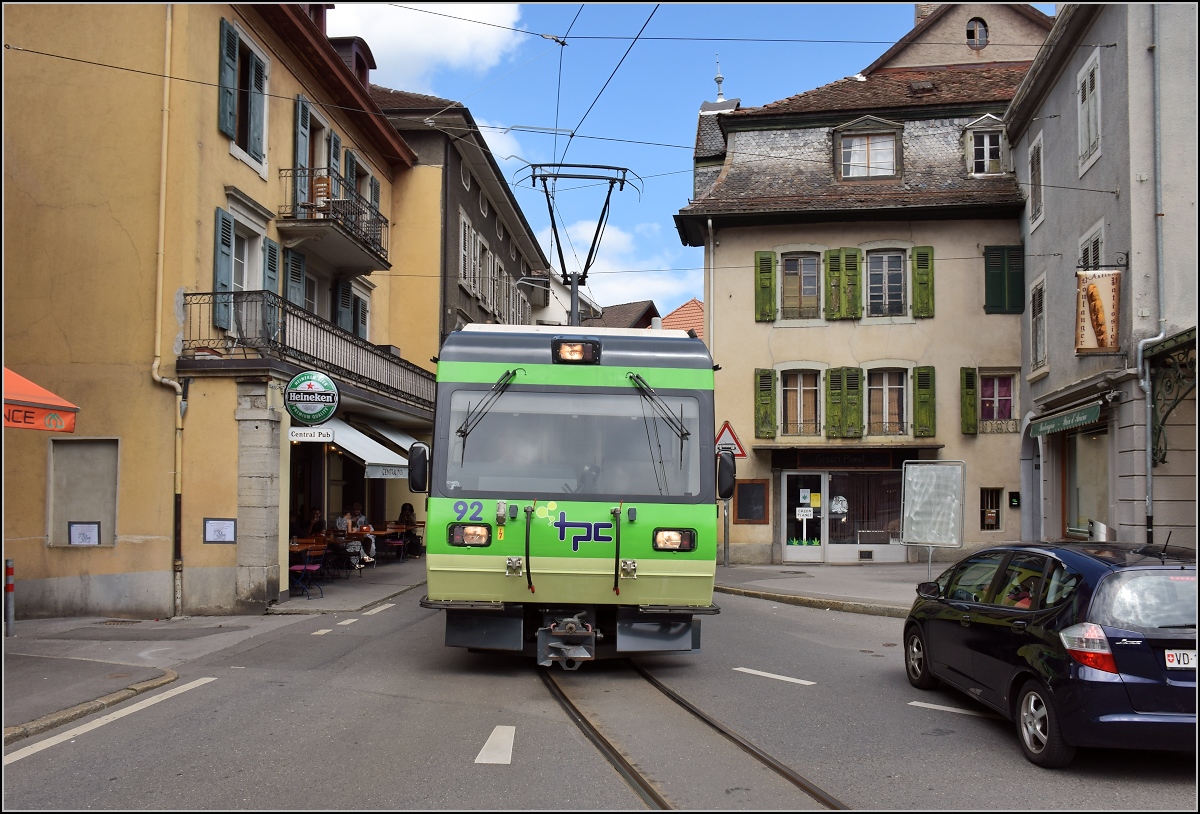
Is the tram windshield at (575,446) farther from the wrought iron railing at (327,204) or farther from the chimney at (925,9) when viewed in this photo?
the chimney at (925,9)

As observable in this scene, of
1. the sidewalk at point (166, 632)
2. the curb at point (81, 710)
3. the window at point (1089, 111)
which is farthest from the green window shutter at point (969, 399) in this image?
the curb at point (81, 710)

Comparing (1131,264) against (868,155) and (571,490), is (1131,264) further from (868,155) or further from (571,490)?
Answer: (868,155)

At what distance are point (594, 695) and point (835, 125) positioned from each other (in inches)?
848

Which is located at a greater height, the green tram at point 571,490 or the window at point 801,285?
the window at point 801,285

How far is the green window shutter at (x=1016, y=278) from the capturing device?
83.0ft

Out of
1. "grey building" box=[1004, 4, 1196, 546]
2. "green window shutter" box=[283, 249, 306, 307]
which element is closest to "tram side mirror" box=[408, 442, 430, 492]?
"grey building" box=[1004, 4, 1196, 546]

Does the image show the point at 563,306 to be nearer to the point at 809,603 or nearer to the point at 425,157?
the point at 425,157

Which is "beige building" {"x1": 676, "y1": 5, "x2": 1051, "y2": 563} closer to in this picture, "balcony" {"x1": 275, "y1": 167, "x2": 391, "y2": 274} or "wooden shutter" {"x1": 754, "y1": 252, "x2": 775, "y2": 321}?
"wooden shutter" {"x1": 754, "y1": 252, "x2": 775, "y2": 321}

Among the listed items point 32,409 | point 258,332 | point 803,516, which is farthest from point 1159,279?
point 32,409

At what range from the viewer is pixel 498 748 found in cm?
665

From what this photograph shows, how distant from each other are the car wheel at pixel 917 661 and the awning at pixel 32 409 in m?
8.26

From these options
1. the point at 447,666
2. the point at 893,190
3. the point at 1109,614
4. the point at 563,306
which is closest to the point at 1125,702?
the point at 1109,614

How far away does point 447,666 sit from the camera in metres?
10.0

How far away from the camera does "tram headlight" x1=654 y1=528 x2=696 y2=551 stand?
8875 millimetres
